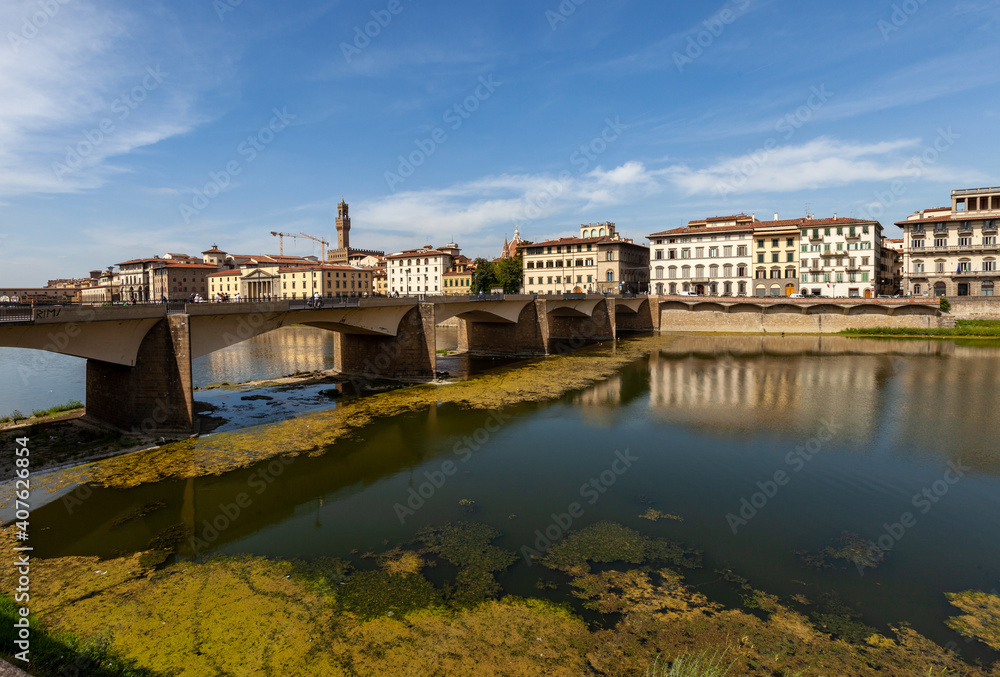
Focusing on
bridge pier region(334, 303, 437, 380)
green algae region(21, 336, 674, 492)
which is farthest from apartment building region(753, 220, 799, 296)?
bridge pier region(334, 303, 437, 380)

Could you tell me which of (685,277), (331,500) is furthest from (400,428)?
(685,277)

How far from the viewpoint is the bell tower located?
16738cm

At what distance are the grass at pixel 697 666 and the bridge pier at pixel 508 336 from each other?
41.9 m

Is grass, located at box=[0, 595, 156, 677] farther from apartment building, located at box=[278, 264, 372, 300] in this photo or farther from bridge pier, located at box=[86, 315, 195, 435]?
apartment building, located at box=[278, 264, 372, 300]

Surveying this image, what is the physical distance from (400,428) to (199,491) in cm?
955

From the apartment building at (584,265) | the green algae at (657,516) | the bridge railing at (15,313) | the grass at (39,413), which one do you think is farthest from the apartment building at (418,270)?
the green algae at (657,516)

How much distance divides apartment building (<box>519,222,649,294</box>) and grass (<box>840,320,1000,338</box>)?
32394 millimetres

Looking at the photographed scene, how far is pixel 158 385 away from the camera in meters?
22.1

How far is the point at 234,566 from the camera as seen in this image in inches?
488

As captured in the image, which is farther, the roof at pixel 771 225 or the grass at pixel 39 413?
the roof at pixel 771 225

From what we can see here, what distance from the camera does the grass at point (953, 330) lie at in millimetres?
56625

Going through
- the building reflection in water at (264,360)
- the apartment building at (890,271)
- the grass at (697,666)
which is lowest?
the grass at (697,666)

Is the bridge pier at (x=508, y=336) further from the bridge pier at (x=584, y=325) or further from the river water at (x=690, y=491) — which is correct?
the river water at (x=690, y=491)

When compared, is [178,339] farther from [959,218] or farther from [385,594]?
[959,218]
